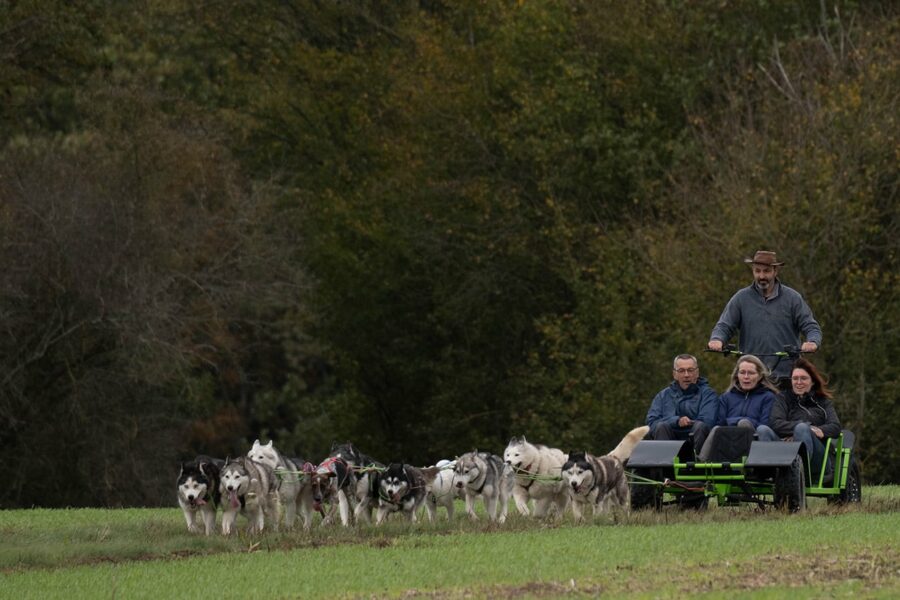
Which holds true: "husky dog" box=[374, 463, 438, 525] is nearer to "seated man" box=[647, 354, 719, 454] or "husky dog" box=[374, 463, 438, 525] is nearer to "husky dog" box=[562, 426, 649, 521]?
"husky dog" box=[562, 426, 649, 521]

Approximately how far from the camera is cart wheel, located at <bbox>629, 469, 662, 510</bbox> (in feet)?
63.1

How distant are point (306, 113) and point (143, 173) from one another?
10720 millimetres

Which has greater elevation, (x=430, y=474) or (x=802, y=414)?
(x=802, y=414)

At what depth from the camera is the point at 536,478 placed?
21062mm

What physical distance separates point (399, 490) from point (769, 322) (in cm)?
416

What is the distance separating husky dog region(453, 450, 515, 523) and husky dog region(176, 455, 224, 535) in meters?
2.75

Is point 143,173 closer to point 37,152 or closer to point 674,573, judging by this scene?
point 37,152

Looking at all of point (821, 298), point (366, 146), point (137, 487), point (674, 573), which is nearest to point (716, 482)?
point (674, 573)

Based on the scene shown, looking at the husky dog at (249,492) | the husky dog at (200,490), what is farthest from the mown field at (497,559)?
the husky dog at (249,492)

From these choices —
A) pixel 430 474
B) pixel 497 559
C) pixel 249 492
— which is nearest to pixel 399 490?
pixel 430 474

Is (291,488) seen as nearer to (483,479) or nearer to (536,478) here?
(483,479)

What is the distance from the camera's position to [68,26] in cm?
4512

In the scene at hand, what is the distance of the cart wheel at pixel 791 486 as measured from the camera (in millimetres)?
18672

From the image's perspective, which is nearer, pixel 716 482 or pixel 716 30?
pixel 716 482
